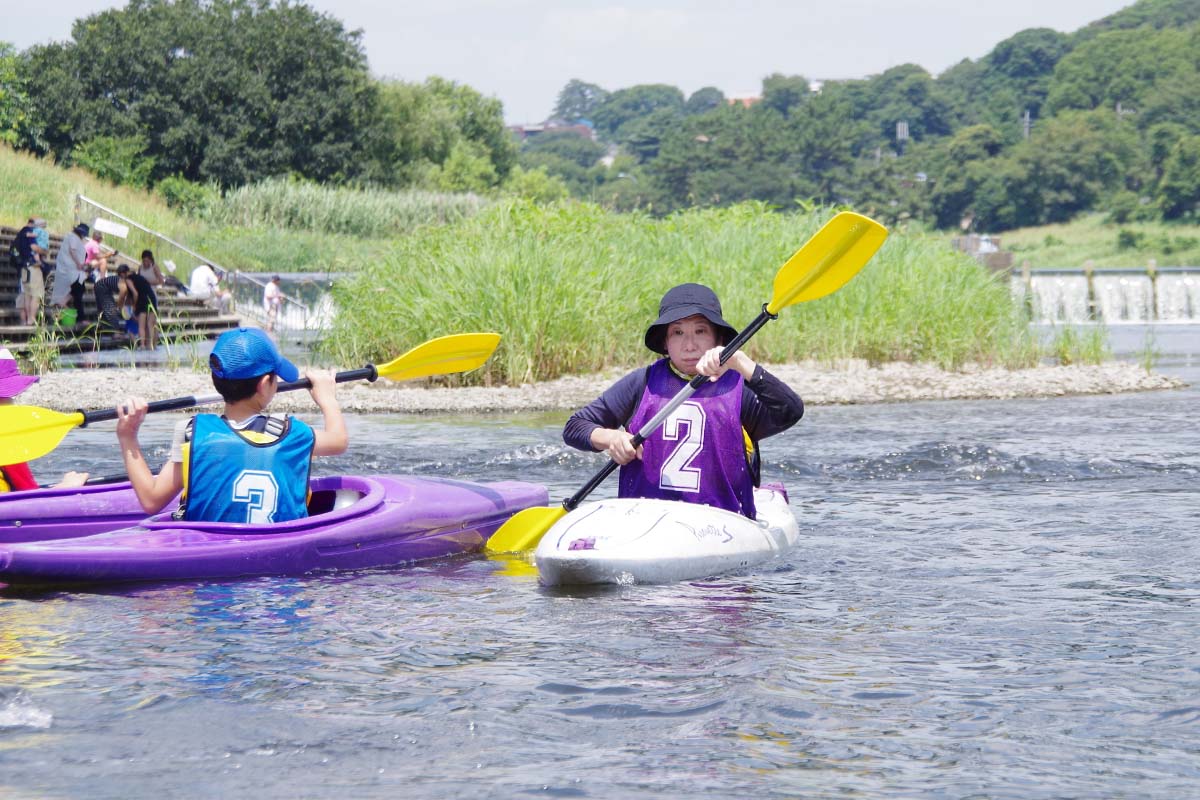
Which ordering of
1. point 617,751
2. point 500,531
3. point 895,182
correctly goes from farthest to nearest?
1. point 895,182
2. point 500,531
3. point 617,751

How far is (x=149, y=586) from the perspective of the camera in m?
5.26

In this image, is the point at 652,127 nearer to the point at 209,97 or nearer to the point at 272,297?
the point at 209,97

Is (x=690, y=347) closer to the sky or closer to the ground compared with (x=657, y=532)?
closer to the sky

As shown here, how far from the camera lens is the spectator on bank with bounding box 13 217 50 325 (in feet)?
57.3

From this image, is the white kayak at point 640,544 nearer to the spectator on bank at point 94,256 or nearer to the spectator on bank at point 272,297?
the spectator on bank at point 94,256

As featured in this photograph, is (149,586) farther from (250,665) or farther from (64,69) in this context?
(64,69)

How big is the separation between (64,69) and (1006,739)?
147 ft

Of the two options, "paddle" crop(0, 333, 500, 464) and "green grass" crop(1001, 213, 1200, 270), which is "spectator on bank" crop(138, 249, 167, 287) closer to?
"paddle" crop(0, 333, 500, 464)

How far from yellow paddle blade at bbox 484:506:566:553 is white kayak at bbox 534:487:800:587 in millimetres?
581

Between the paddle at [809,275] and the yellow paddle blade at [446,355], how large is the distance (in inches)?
38.8

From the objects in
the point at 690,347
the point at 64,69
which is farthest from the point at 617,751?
the point at 64,69

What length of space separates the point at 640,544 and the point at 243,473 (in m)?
1.34

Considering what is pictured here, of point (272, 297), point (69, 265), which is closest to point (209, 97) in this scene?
point (272, 297)

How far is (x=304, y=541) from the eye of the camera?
538 cm
